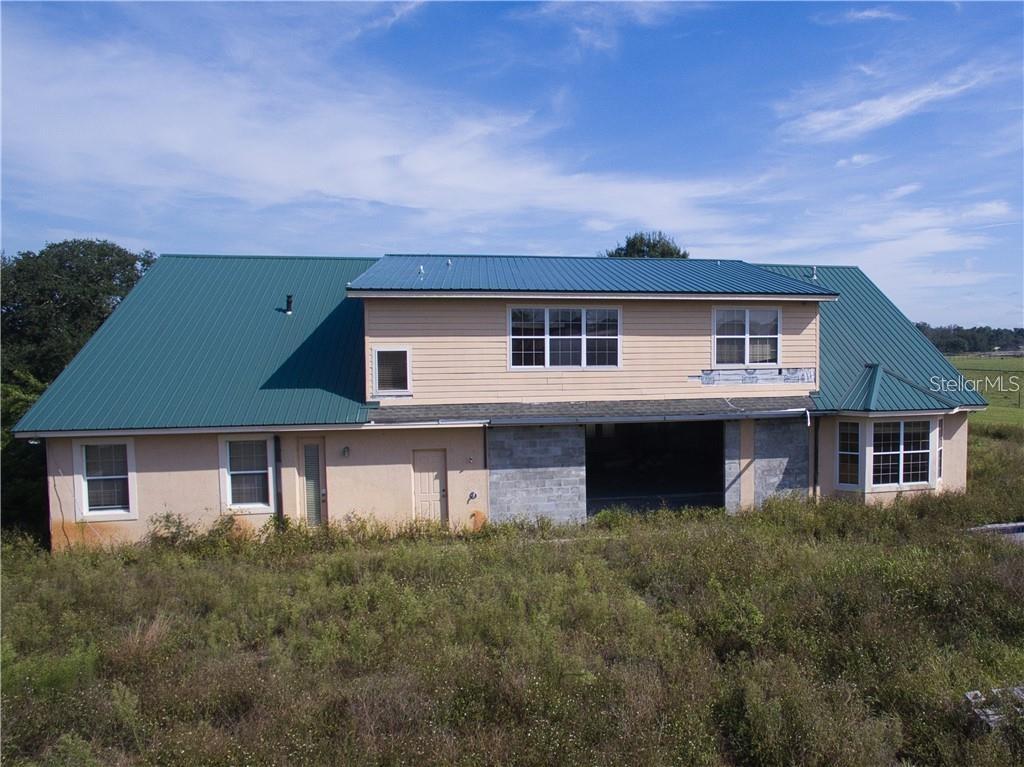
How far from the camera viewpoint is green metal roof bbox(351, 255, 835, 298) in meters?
16.0

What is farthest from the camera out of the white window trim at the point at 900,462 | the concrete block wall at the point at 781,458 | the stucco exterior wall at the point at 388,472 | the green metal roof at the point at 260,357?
the concrete block wall at the point at 781,458

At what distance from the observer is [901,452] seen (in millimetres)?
16828

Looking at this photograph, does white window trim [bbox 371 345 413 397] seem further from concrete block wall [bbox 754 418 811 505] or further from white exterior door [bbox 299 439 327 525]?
concrete block wall [bbox 754 418 811 505]

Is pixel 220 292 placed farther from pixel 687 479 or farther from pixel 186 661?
pixel 687 479

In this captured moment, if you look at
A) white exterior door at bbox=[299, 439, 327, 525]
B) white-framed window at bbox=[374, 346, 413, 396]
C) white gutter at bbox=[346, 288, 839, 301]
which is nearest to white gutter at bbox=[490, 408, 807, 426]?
white-framed window at bbox=[374, 346, 413, 396]

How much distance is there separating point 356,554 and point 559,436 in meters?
5.48

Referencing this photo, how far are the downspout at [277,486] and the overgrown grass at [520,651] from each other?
3.93ft

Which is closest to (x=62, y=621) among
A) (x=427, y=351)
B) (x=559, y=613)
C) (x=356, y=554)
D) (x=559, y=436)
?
(x=356, y=554)

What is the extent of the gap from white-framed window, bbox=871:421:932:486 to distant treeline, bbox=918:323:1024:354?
86013 millimetres

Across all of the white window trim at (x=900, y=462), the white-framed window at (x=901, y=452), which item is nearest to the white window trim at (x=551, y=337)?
the white window trim at (x=900, y=462)

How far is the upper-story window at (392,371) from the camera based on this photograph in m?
15.7

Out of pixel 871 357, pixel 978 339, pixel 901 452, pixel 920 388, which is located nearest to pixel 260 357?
pixel 901 452

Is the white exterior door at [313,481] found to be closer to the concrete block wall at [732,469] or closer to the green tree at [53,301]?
the concrete block wall at [732,469]

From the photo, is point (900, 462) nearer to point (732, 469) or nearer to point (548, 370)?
point (732, 469)
